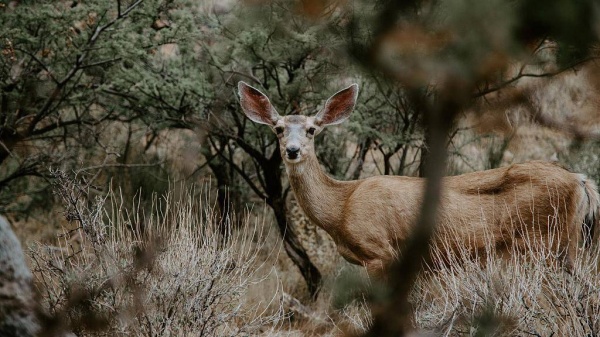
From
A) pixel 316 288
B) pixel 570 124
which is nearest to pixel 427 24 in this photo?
pixel 570 124

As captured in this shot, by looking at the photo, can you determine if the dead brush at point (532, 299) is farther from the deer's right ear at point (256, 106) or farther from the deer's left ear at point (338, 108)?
the deer's right ear at point (256, 106)

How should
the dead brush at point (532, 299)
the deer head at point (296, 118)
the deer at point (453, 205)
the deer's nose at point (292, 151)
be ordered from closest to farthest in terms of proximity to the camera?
1. the dead brush at point (532, 299)
2. the deer at point (453, 205)
3. the deer's nose at point (292, 151)
4. the deer head at point (296, 118)

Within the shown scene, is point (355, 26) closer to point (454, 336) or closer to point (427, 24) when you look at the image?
point (427, 24)

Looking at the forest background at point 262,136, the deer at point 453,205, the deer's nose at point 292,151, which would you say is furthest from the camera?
the deer's nose at point 292,151

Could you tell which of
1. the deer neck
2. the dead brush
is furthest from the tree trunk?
the dead brush

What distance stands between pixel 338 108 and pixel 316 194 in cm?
76

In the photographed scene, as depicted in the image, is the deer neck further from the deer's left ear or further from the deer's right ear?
the deer's right ear

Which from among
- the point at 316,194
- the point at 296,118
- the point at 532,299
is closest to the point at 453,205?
the point at 316,194

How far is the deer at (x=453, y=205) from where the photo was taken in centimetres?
600

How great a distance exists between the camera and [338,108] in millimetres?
6832

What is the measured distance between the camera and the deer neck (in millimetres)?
6574

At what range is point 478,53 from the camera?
1.28 metres

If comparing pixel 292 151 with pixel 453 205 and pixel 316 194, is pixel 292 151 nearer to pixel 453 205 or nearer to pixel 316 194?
pixel 316 194

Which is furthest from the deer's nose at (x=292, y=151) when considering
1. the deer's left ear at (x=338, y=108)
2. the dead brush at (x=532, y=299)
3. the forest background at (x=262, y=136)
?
the dead brush at (x=532, y=299)
